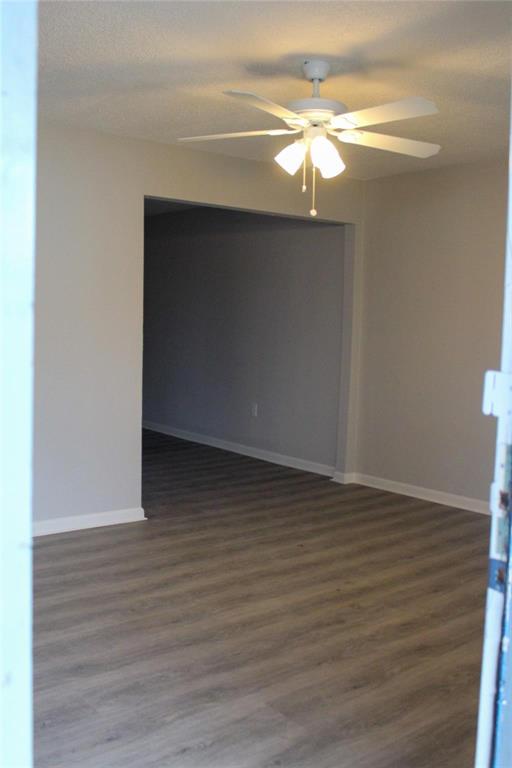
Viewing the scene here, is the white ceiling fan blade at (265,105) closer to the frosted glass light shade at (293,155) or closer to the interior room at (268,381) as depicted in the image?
the interior room at (268,381)

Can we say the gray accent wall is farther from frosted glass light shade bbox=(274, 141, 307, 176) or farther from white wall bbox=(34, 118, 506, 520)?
frosted glass light shade bbox=(274, 141, 307, 176)

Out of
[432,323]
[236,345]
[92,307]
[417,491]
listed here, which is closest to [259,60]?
[92,307]

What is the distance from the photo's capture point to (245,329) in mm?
7078

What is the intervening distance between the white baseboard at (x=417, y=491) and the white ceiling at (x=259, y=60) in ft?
8.00

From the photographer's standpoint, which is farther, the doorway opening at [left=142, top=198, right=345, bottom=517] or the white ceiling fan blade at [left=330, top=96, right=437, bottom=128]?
the doorway opening at [left=142, top=198, right=345, bottom=517]

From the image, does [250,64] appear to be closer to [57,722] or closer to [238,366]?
[57,722]

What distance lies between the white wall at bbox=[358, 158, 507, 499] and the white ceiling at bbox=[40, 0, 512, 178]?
87cm

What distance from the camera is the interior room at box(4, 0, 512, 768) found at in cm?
258

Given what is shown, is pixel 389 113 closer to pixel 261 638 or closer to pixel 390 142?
pixel 390 142

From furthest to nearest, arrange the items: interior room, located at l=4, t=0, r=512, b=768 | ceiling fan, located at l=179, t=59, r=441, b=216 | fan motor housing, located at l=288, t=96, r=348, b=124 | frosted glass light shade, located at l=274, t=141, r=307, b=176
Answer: frosted glass light shade, located at l=274, t=141, r=307, b=176 < fan motor housing, located at l=288, t=96, r=348, b=124 < ceiling fan, located at l=179, t=59, r=441, b=216 < interior room, located at l=4, t=0, r=512, b=768

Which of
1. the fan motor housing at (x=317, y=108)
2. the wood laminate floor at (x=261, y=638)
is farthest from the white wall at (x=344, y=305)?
the fan motor housing at (x=317, y=108)

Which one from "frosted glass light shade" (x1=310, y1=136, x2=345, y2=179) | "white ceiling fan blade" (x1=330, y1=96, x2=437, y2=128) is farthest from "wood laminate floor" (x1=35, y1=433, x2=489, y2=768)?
"white ceiling fan blade" (x1=330, y1=96, x2=437, y2=128)

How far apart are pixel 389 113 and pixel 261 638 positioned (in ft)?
7.17

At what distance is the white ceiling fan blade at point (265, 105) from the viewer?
2749mm
